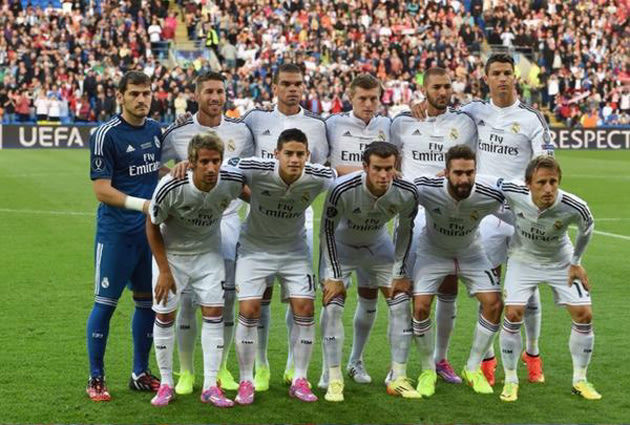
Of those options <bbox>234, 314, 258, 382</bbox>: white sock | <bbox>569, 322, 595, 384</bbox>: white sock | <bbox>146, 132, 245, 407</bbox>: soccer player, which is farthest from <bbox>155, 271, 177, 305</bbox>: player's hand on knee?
<bbox>569, 322, 595, 384</bbox>: white sock

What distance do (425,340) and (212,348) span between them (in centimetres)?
167

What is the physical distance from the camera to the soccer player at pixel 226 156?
329 inches

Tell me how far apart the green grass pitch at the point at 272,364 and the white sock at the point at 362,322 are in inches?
11.2

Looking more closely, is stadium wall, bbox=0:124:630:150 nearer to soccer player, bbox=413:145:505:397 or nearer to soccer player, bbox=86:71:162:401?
soccer player, bbox=413:145:505:397

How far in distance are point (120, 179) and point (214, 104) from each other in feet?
3.51

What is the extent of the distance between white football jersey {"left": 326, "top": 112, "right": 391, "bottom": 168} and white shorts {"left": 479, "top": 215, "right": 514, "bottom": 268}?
1.12 m

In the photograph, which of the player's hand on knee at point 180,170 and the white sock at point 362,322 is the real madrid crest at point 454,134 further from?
the player's hand on knee at point 180,170

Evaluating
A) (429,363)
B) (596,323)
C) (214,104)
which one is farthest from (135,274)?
(596,323)

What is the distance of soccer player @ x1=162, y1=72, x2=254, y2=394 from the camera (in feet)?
27.5

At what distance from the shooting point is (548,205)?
8055mm

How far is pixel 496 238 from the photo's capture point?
29.8ft

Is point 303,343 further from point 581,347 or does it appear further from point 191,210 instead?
point 581,347

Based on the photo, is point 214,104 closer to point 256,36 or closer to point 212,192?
point 212,192

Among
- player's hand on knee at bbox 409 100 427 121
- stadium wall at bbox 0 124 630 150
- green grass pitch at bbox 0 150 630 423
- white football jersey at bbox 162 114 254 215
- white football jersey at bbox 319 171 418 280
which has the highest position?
player's hand on knee at bbox 409 100 427 121
